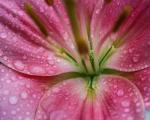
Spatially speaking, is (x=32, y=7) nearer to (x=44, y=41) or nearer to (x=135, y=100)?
(x=44, y=41)

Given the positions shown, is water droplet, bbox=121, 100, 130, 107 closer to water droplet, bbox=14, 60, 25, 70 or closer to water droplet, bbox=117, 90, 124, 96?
water droplet, bbox=117, 90, 124, 96

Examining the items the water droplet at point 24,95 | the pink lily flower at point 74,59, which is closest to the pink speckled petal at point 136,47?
the pink lily flower at point 74,59

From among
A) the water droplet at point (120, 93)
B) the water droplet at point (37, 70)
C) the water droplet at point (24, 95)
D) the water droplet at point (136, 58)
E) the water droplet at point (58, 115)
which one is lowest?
the water droplet at point (58, 115)

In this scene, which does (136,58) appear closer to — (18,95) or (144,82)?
(144,82)

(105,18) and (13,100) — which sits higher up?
(105,18)

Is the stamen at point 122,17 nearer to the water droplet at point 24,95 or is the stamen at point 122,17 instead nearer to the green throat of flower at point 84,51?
the green throat of flower at point 84,51

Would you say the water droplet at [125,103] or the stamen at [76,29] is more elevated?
the stamen at [76,29]

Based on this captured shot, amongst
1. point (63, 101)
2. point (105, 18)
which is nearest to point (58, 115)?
point (63, 101)
